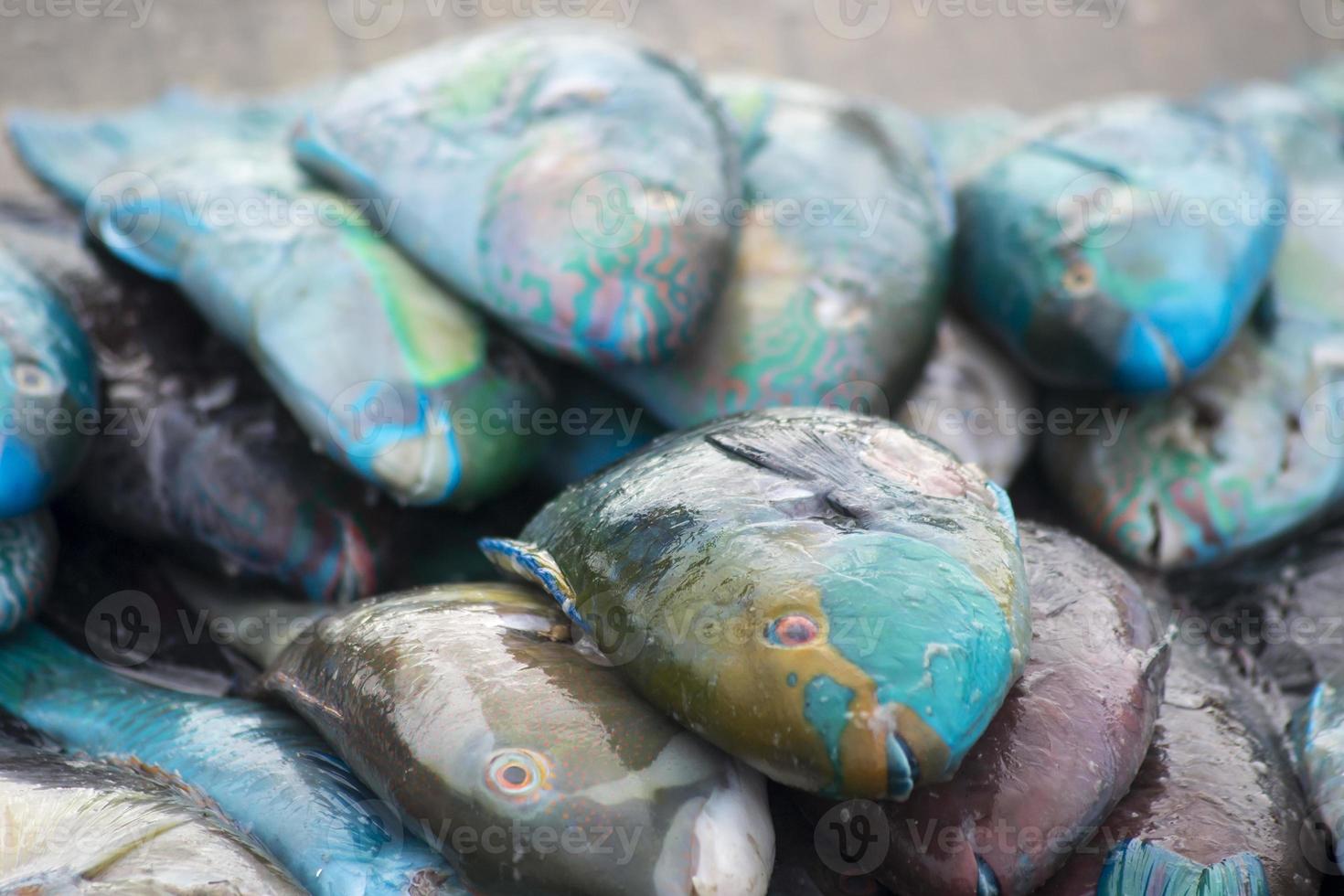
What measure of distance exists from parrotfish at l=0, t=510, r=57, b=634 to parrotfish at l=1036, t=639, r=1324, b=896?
59.4 inches

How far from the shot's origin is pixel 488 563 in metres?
2.06

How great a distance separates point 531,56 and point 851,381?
0.84 metres

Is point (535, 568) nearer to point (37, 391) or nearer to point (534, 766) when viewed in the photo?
point (534, 766)

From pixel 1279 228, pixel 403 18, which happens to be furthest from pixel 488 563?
pixel 403 18

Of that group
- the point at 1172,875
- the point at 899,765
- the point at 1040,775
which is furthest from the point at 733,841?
the point at 1172,875

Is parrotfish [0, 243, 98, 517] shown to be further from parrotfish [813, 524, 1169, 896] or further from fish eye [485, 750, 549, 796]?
parrotfish [813, 524, 1169, 896]

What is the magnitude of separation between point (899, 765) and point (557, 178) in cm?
113

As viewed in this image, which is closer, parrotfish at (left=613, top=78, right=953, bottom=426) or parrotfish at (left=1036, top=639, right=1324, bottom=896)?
parrotfish at (left=1036, top=639, right=1324, bottom=896)

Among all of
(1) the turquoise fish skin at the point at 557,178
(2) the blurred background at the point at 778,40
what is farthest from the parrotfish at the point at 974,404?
(2) the blurred background at the point at 778,40

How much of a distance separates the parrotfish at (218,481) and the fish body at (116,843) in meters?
0.68

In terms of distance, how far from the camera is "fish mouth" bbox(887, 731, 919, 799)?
3.85ft

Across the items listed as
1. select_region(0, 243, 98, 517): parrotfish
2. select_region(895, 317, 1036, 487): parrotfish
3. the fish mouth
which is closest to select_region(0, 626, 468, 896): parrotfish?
select_region(0, 243, 98, 517): parrotfish

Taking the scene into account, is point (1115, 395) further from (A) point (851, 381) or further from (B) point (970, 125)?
(B) point (970, 125)

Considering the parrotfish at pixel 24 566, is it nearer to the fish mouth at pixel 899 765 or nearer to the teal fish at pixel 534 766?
the teal fish at pixel 534 766
